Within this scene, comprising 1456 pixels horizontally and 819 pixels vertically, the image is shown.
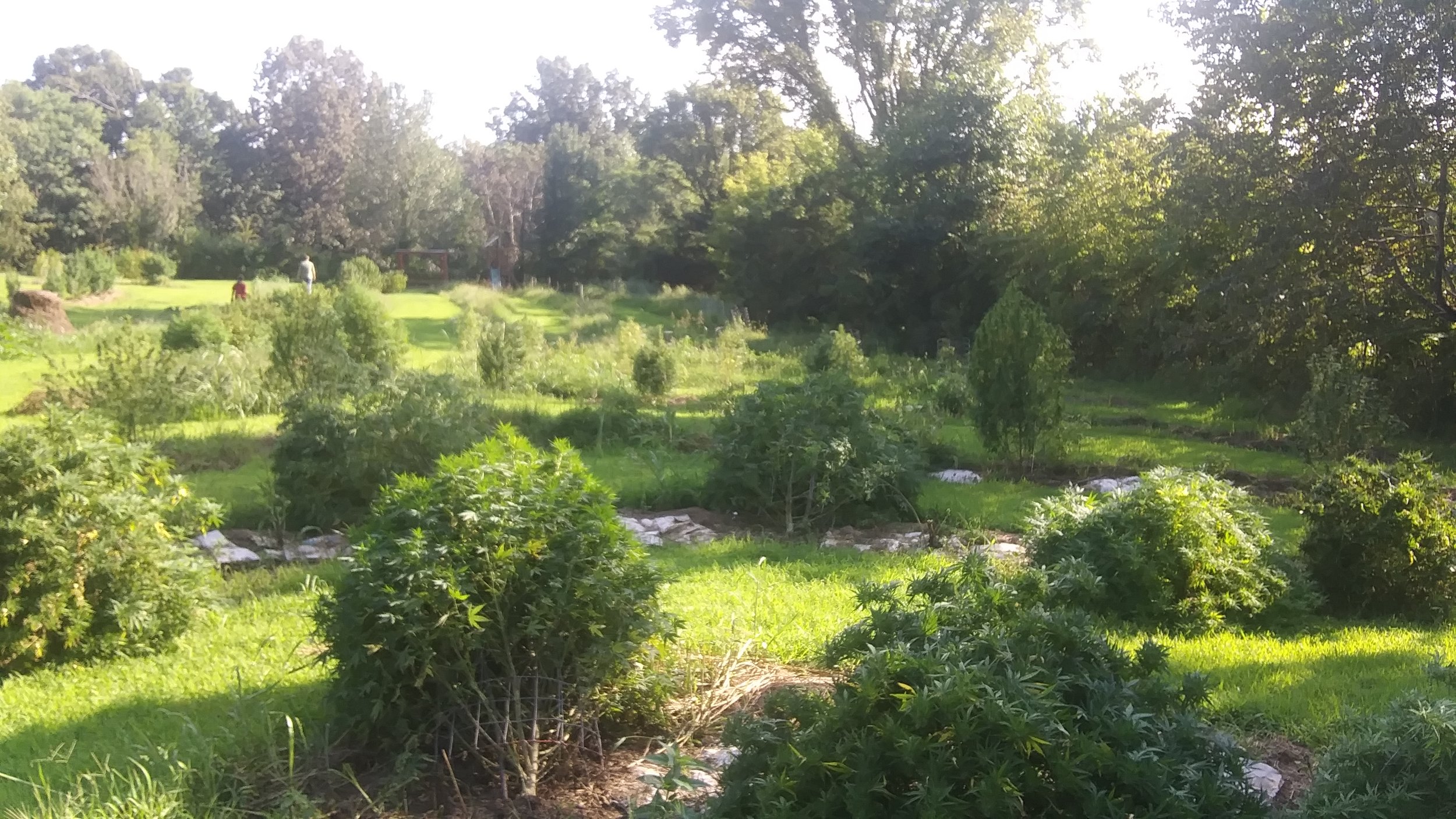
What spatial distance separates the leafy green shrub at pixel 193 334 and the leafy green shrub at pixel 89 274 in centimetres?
1466

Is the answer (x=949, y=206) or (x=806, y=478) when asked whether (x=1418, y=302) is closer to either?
(x=806, y=478)

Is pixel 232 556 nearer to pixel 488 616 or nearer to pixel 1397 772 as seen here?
pixel 488 616

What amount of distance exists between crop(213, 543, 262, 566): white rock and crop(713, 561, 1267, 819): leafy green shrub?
5.56 meters

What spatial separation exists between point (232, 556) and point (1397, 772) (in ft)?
23.3

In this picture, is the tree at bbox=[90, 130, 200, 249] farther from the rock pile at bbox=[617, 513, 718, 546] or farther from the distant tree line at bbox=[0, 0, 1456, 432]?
the rock pile at bbox=[617, 513, 718, 546]

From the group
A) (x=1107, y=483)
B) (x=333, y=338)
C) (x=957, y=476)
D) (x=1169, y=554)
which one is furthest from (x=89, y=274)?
(x=1169, y=554)

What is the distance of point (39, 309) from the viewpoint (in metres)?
19.4

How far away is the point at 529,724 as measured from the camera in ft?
12.5

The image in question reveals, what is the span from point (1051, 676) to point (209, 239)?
51.6 metres

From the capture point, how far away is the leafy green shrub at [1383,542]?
5934 mm

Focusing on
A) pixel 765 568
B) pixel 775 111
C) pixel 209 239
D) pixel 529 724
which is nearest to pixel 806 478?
pixel 765 568

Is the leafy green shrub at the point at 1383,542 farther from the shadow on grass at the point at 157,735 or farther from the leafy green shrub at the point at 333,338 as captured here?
the leafy green shrub at the point at 333,338

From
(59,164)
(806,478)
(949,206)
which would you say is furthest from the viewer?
(59,164)

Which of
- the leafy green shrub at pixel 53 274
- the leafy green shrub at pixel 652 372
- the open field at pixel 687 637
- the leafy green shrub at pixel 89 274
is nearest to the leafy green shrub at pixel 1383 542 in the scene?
the open field at pixel 687 637
